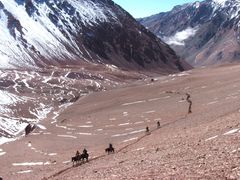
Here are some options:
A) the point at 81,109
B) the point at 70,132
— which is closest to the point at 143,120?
the point at 70,132

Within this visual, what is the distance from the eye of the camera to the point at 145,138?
60.1 meters

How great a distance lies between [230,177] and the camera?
22.8 m

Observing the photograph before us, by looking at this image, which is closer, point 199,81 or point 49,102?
point 199,81

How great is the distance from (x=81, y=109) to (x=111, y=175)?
95406 millimetres

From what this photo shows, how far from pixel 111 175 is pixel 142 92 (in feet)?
337

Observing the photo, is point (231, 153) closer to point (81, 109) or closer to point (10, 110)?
point (81, 109)

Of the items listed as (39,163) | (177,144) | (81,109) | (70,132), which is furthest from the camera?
(81,109)

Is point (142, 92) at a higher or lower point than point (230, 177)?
higher

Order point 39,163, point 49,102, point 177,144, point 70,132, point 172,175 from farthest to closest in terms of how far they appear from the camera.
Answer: point 49,102
point 70,132
point 39,163
point 177,144
point 172,175

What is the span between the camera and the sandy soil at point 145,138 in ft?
97.8

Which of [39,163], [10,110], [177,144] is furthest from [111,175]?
[10,110]

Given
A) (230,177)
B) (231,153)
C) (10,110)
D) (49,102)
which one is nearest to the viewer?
(230,177)

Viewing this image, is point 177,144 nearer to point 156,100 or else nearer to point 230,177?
point 230,177

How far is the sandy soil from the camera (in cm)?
2980
